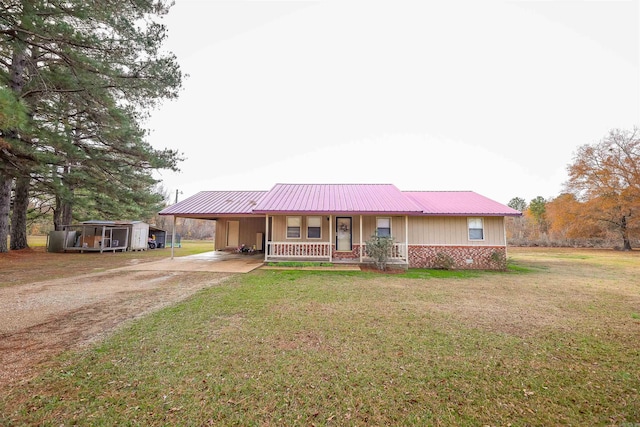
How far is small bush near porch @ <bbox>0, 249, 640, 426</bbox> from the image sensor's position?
7.61 feet

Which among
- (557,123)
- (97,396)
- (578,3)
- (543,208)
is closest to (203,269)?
(97,396)

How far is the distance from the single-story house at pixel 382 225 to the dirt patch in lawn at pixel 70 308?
180 inches

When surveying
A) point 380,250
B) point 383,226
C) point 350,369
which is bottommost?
point 350,369

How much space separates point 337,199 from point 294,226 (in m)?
2.74

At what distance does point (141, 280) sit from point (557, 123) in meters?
34.2

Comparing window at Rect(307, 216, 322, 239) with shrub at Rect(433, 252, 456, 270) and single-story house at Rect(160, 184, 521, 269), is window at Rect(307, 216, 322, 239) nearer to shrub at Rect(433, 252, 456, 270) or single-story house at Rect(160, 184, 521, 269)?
single-story house at Rect(160, 184, 521, 269)

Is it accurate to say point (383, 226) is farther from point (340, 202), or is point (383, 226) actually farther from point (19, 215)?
point (19, 215)

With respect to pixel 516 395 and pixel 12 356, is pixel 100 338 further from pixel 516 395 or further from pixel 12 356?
pixel 516 395

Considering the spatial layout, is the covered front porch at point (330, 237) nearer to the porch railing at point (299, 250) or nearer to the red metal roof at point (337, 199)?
the porch railing at point (299, 250)

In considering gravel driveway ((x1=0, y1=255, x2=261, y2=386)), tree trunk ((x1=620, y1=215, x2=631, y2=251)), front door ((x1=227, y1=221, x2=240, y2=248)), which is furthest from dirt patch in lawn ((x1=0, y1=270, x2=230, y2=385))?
tree trunk ((x1=620, y1=215, x2=631, y2=251))

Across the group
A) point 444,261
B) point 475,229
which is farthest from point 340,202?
point 475,229

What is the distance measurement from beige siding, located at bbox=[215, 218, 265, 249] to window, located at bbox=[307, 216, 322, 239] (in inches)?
239

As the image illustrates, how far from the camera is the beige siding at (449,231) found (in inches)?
473

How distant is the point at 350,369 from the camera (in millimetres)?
3086
